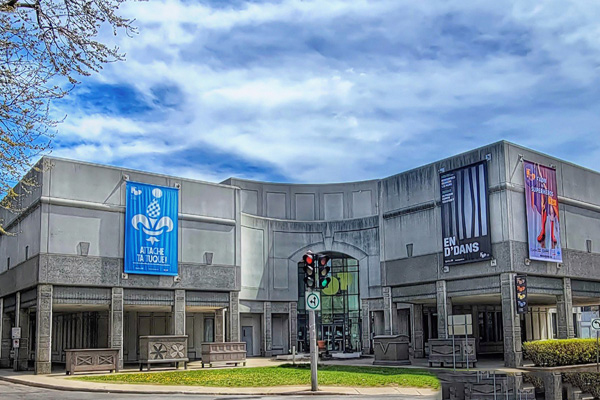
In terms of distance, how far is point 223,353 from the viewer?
118 feet

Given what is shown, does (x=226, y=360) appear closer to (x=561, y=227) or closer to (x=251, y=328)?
(x=251, y=328)

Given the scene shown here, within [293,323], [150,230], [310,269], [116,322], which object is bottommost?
[293,323]

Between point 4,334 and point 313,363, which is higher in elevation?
point 4,334

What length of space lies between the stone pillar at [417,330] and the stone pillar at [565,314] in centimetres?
793

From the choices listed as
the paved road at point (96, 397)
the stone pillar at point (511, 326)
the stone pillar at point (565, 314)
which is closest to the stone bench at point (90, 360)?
the paved road at point (96, 397)

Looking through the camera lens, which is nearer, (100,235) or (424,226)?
(100,235)

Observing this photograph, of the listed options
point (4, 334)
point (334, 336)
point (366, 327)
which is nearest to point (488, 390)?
point (366, 327)

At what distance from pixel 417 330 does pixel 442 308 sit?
395cm

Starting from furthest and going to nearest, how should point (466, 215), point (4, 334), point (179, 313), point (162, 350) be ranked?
point (4, 334) < point (179, 313) < point (466, 215) < point (162, 350)

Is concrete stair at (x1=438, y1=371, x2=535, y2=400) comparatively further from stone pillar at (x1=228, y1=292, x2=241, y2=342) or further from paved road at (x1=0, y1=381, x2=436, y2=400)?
stone pillar at (x1=228, y1=292, x2=241, y2=342)

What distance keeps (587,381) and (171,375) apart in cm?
1670

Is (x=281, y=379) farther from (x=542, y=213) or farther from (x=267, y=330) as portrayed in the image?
(x=267, y=330)

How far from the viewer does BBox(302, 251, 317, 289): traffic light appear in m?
21.0

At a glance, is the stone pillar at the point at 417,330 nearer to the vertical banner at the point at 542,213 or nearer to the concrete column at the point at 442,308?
the concrete column at the point at 442,308
